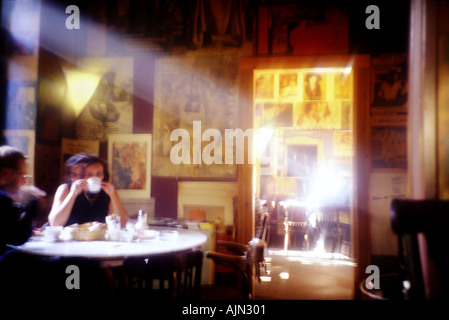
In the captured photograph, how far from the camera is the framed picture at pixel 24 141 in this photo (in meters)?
3.41

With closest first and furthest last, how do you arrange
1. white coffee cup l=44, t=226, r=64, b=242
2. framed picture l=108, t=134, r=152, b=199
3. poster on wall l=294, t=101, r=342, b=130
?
white coffee cup l=44, t=226, r=64, b=242 < framed picture l=108, t=134, r=152, b=199 < poster on wall l=294, t=101, r=342, b=130

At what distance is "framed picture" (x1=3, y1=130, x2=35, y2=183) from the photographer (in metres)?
3.41

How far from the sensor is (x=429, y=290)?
1281 mm

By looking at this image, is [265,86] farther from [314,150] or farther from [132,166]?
[314,150]

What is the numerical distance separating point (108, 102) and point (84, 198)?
1554mm

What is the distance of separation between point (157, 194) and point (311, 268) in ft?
9.22

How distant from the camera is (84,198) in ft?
9.55

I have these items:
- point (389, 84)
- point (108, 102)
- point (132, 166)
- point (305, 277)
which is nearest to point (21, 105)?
point (108, 102)

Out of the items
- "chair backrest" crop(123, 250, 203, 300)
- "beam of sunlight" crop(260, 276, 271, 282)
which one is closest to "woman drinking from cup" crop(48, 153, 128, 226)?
"chair backrest" crop(123, 250, 203, 300)

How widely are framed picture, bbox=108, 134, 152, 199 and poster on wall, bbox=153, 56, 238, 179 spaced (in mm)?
129

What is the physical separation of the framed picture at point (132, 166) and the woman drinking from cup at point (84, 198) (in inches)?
32.7

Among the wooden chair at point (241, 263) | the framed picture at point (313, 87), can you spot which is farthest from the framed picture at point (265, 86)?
the wooden chair at point (241, 263)

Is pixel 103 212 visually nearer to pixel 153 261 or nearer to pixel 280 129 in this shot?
pixel 153 261

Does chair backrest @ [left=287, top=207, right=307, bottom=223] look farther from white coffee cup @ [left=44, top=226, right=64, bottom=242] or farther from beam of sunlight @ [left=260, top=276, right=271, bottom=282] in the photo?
white coffee cup @ [left=44, top=226, right=64, bottom=242]
